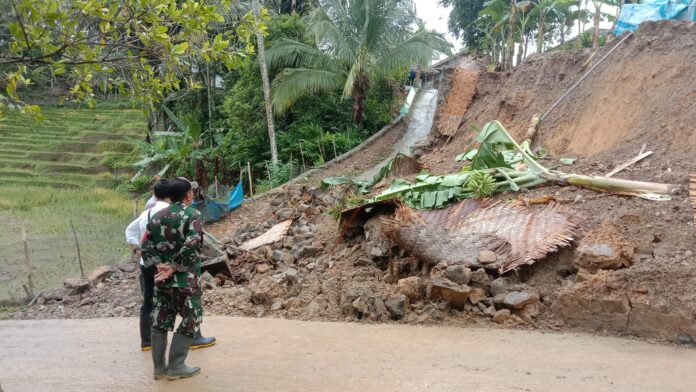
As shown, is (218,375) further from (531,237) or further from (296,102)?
(296,102)

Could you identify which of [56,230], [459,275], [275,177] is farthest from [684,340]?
[56,230]

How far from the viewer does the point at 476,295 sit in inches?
229

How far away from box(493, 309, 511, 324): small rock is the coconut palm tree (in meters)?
13.0

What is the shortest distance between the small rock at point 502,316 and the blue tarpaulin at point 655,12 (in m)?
11.0

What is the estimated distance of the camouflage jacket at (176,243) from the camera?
4242mm

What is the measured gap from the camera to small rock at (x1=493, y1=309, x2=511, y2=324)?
557cm

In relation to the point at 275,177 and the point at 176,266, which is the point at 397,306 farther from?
the point at 275,177

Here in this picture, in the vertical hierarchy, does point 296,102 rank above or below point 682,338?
above

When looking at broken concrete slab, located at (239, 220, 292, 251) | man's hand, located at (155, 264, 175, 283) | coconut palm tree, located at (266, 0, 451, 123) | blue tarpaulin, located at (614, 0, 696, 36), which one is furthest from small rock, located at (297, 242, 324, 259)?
blue tarpaulin, located at (614, 0, 696, 36)

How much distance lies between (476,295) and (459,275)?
262 millimetres

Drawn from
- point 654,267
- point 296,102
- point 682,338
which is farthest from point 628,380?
point 296,102

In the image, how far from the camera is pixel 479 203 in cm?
742

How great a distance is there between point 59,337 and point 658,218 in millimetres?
6809

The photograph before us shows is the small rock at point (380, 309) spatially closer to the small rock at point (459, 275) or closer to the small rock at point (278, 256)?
the small rock at point (459, 275)
